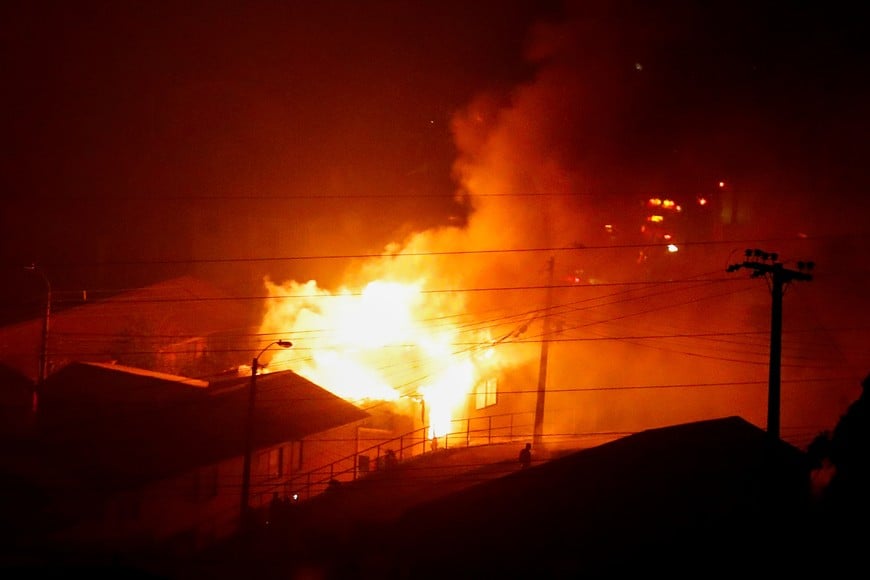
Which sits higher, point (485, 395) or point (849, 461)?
point (849, 461)

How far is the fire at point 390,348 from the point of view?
1613 inches

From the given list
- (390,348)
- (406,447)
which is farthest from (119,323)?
(406,447)

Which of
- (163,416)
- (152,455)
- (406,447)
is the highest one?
(163,416)

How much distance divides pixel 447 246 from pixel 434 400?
36.9 ft

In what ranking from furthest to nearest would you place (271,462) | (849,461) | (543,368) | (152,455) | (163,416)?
(163,416)
(271,462)
(543,368)
(152,455)
(849,461)

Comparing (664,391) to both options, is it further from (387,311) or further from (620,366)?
(387,311)

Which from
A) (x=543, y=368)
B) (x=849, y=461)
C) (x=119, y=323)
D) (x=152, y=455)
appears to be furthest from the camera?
(x=119, y=323)

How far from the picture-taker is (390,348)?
43125 mm

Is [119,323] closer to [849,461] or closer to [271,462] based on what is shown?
[271,462]

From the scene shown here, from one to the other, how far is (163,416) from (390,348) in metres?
13.9

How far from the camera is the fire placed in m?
41.0

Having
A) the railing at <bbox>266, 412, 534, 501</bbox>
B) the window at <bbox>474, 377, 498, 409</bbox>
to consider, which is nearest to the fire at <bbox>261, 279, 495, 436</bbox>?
the window at <bbox>474, 377, 498, 409</bbox>

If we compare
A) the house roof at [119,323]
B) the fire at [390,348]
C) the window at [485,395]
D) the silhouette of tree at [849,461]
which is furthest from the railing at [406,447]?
the silhouette of tree at [849,461]

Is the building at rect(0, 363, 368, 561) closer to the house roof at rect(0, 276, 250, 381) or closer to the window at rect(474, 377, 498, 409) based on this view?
the house roof at rect(0, 276, 250, 381)
